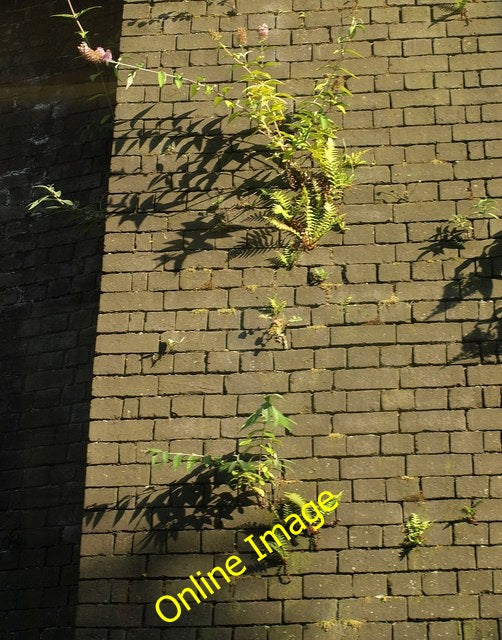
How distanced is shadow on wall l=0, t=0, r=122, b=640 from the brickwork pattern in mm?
1003

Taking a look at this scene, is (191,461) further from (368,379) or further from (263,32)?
(263,32)

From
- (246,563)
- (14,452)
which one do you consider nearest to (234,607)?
(246,563)

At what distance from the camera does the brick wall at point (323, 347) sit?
6.69 metres

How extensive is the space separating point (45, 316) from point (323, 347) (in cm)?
246

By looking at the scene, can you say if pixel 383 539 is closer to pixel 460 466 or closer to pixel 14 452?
pixel 460 466

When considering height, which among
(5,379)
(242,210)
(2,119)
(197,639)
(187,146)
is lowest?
(197,639)

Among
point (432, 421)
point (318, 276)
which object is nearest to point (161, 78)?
point (318, 276)

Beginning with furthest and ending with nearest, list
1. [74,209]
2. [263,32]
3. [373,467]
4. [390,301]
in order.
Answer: [74,209] < [263,32] < [390,301] < [373,467]

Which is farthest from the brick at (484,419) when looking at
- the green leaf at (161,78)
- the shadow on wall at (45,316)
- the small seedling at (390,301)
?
the green leaf at (161,78)

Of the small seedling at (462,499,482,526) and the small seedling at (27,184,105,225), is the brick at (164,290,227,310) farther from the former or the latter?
the small seedling at (462,499,482,526)

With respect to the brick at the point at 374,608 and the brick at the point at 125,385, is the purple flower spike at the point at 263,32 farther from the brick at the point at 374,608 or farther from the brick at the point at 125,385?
the brick at the point at 374,608

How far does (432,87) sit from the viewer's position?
790cm

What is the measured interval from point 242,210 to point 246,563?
2298 millimetres

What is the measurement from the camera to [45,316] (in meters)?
8.72
